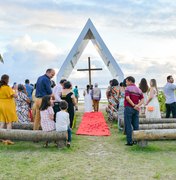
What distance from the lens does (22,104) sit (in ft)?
36.1

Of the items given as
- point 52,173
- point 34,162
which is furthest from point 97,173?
point 34,162

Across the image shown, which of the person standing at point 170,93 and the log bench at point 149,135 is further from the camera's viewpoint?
the person standing at point 170,93

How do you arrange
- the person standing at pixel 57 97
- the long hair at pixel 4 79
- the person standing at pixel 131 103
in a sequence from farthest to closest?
the person standing at pixel 57 97
the long hair at pixel 4 79
the person standing at pixel 131 103

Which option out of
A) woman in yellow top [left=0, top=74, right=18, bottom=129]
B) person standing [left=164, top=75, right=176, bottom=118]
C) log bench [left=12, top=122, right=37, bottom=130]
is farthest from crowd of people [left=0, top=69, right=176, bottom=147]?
person standing [left=164, top=75, right=176, bottom=118]

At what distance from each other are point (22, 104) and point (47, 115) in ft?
8.84

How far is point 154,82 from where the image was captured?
10.9 m

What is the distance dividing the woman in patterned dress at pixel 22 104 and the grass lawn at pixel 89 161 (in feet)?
6.11

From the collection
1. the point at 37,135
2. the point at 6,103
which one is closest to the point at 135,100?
the point at 37,135

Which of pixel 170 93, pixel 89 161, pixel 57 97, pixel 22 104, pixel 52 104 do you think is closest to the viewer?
pixel 89 161

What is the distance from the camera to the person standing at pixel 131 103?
8.76 metres

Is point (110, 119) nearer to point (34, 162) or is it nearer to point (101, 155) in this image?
point (101, 155)

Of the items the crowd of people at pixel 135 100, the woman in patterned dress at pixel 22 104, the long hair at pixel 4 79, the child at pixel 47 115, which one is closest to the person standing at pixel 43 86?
the child at pixel 47 115

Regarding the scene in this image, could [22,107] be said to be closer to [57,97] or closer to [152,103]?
[57,97]

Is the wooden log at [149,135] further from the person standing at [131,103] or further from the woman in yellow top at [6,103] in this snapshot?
the woman in yellow top at [6,103]
